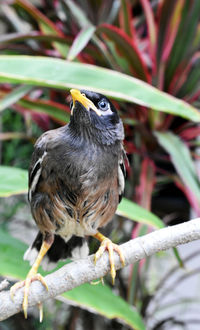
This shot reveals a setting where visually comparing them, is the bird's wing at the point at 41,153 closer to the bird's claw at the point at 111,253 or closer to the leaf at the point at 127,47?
the bird's claw at the point at 111,253

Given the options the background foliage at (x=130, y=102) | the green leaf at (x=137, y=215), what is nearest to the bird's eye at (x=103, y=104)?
the background foliage at (x=130, y=102)

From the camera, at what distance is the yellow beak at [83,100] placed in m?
1.01

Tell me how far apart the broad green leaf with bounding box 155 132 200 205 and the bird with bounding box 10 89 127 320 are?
33 cm

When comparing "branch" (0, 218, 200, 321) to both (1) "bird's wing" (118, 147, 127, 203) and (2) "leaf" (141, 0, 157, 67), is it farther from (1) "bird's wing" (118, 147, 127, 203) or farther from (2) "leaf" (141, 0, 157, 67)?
(2) "leaf" (141, 0, 157, 67)

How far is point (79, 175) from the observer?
3.74ft

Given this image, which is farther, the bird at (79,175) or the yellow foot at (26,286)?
the bird at (79,175)

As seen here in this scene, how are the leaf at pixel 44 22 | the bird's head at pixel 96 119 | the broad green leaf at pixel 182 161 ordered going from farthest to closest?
1. the leaf at pixel 44 22
2. the broad green leaf at pixel 182 161
3. the bird's head at pixel 96 119

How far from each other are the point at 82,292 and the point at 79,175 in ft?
0.97

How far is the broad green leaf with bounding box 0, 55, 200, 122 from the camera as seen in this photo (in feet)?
3.71

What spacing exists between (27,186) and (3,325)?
0.62 metres

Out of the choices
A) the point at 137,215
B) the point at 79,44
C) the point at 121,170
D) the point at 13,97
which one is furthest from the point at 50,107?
the point at 137,215

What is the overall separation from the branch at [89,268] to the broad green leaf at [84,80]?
1.04ft

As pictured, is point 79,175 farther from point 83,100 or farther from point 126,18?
point 126,18

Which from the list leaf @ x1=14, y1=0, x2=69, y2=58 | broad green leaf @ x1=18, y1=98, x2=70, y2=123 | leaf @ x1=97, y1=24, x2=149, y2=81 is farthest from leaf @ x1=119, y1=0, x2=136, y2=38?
broad green leaf @ x1=18, y1=98, x2=70, y2=123
